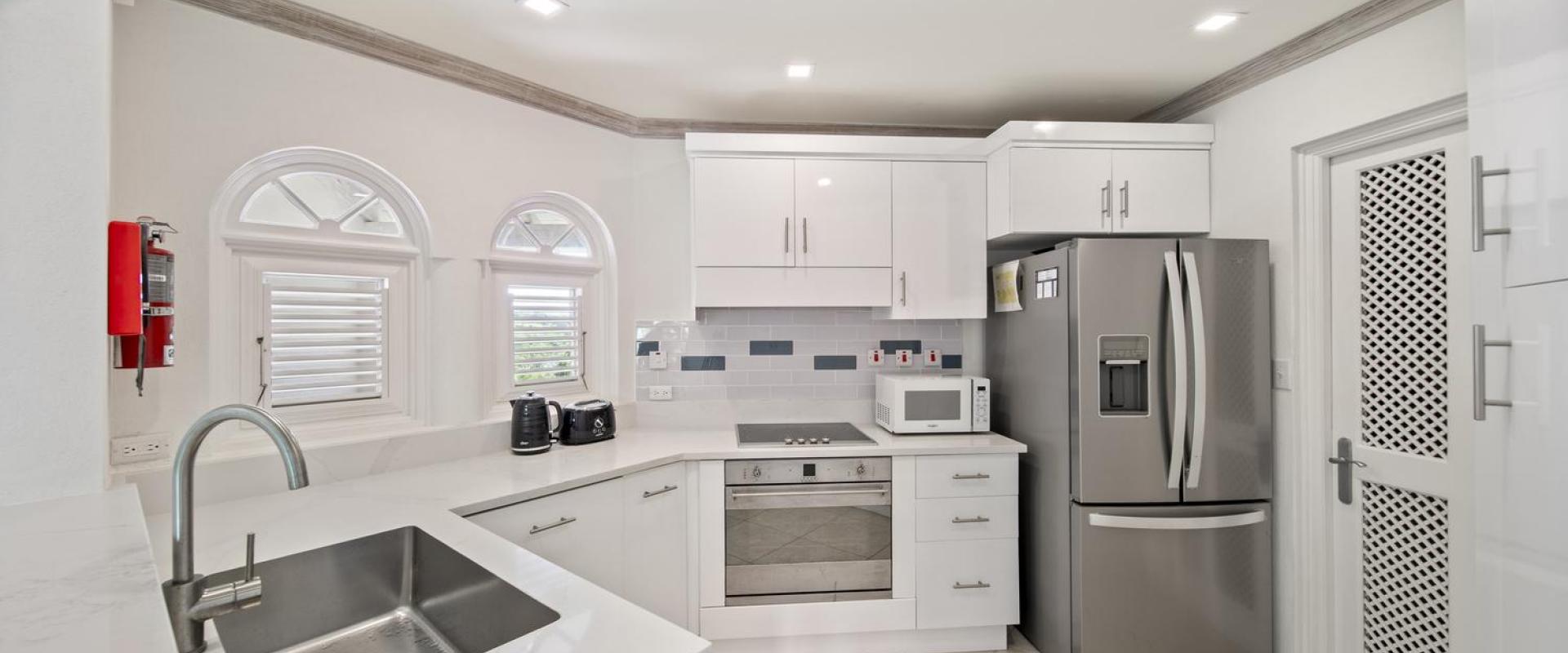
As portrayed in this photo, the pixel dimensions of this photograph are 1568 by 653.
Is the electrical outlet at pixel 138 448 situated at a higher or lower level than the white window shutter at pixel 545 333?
lower

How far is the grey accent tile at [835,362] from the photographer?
314 centimetres

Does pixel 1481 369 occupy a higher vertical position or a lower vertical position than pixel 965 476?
higher

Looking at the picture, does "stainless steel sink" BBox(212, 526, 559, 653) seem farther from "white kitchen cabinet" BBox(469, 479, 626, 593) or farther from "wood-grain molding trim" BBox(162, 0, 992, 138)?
"wood-grain molding trim" BBox(162, 0, 992, 138)

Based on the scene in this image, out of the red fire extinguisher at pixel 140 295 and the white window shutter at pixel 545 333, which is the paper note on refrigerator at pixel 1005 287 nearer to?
the white window shutter at pixel 545 333

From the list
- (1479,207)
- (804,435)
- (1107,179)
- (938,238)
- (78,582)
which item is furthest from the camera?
(938,238)

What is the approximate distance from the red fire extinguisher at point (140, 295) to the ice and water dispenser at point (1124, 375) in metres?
2.77

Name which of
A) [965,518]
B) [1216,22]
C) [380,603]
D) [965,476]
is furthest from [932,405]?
[380,603]

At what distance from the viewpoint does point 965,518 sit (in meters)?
2.53

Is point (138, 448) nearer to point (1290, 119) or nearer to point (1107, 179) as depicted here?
point (1107, 179)

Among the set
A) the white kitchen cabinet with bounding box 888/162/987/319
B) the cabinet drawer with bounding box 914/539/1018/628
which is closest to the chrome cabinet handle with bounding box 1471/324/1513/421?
the cabinet drawer with bounding box 914/539/1018/628

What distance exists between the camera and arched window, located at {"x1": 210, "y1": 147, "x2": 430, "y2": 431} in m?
1.88

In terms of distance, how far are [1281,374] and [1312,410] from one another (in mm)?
157

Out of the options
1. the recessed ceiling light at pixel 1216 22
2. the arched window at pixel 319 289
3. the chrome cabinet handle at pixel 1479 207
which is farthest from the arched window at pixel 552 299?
the chrome cabinet handle at pixel 1479 207

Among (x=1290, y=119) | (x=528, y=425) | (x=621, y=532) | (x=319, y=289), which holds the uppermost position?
(x=1290, y=119)
